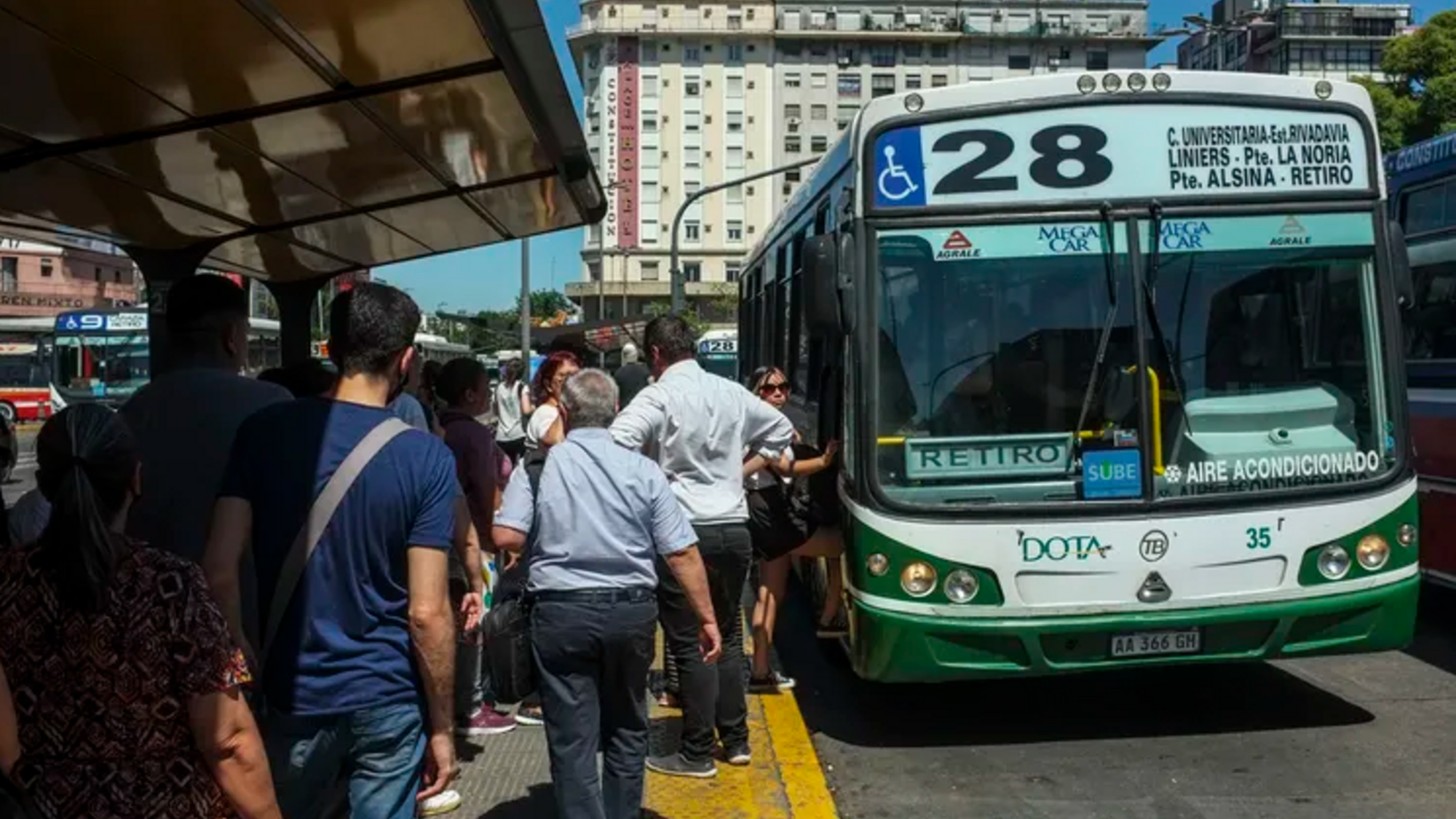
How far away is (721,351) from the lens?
30406 millimetres

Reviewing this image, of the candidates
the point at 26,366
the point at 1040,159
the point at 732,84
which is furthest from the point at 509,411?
the point at 732,84

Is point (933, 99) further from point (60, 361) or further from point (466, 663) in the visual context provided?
point (60, 361)

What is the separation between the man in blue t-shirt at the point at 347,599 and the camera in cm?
324

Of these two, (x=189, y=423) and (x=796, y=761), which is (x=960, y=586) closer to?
(x=796, y=761)

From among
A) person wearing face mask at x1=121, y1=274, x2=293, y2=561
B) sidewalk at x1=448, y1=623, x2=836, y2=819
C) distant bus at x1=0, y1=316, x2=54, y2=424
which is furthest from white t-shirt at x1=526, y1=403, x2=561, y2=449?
distant bus at x1=0, y1=316, x2=54, y2=424

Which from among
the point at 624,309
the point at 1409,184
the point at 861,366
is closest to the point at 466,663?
the point at 861,366

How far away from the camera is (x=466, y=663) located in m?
6.28

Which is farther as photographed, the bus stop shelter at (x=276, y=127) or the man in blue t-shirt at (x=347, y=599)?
the bus stop shelter at (x=276, y=127)

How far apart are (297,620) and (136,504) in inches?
37.1

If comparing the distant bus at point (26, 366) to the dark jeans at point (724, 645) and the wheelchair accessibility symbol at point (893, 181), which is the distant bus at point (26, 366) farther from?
the dark jeans at point (724, 645)

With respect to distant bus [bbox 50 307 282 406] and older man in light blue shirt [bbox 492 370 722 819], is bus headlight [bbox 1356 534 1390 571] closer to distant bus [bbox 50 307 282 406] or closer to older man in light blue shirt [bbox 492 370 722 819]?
older man in light blue shirt [bbox 492 370 722 819]

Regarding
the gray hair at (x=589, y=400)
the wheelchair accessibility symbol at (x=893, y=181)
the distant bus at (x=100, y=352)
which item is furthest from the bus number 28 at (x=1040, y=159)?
the distant bus at (x=100, y=352)

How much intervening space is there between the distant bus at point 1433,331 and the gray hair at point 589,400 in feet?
19.4

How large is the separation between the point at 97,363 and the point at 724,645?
29.0m
